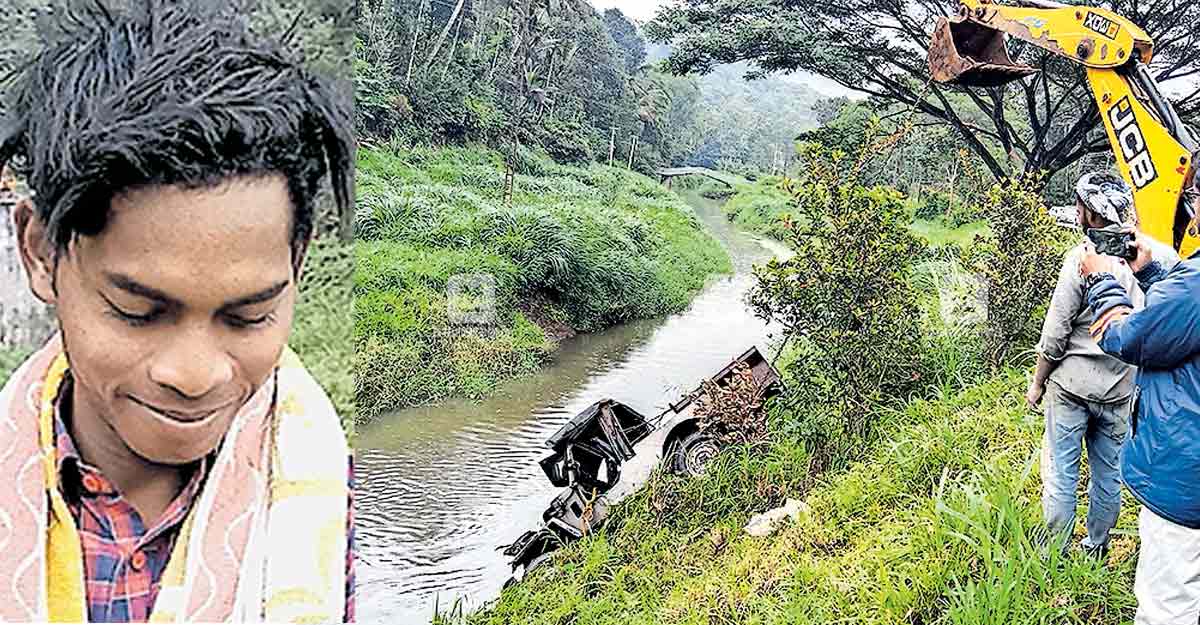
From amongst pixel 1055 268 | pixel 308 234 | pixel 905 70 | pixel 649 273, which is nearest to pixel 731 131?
pixel 649 273

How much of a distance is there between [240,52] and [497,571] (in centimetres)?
497

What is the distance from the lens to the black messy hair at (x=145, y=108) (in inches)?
29.9

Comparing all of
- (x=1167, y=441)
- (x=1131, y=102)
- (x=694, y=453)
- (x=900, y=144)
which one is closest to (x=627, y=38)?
(x=900, y=144)

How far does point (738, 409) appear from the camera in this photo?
532cm

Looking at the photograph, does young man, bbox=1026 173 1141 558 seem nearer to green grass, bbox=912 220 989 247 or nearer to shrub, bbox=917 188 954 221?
green grass, bbox=912 220 989 247

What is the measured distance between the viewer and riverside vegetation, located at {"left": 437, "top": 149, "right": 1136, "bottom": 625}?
3.24 metres

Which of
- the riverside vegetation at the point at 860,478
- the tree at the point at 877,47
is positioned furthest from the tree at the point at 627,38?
the riverside vegetation at the point at 860,478

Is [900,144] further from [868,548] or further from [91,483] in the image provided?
[91,483]

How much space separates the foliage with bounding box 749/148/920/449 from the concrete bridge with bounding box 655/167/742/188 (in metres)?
19.5

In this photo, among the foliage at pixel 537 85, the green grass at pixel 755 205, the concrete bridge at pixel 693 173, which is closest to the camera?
the foliage at pixel 537 85

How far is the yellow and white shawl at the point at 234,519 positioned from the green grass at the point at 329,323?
2 cm

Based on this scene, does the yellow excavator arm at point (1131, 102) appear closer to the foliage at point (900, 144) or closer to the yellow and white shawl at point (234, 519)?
the foliage at point (900, 144)

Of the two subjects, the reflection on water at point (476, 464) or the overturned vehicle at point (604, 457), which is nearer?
the overturned vehicle at point (604, 457)

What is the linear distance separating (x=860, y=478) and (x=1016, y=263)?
5.49 feet
